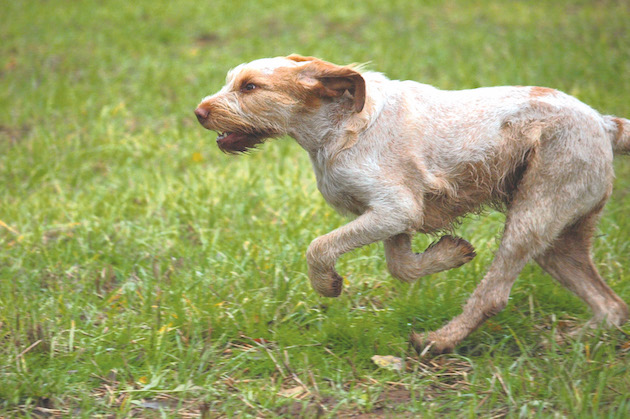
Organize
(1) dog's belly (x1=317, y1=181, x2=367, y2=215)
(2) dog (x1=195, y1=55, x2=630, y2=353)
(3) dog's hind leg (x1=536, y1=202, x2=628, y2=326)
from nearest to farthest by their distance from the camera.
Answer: (2) dog (x1=195, y1=55, x2=630, y2=353) < (1) dog's belly (x1=317, y1=181, x2=367, y2=215) < (3) dog's hind leg (x1=536, y1=202, x2=628, y2=326)

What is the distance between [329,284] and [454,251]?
70cm

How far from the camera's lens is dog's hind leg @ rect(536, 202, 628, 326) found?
13.4ft

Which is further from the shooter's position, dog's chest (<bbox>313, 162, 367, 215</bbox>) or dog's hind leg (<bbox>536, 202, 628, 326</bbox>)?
dog's hind leg (<bbox>536, 202, 628, 326</bbox>)

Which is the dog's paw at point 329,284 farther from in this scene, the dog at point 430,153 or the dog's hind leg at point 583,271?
the dog's hind leg at point 583,271

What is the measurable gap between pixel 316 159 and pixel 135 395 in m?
1.55

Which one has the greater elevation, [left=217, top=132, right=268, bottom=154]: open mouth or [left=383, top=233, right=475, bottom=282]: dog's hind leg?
[left=217, top=132, right=268, bottom=154]: open mouth

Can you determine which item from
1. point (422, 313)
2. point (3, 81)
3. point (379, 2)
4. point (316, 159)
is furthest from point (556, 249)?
point (379, 2)

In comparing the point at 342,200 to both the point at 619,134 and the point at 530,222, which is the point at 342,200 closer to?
the point at 530,222

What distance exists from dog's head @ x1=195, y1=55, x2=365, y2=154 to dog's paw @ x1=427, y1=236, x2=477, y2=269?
0.86 meters

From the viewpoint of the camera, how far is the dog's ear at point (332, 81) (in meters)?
3.69

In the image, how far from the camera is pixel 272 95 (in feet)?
12.3

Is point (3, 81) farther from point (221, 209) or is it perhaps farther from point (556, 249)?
point (556, 249)

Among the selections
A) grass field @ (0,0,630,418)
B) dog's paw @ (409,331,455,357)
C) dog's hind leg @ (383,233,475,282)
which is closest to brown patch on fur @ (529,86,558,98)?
dog's hind leg @ (383,233,475,282)

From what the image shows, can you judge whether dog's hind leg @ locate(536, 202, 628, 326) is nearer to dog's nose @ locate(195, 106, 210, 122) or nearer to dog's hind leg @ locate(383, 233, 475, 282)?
dog's hind leg @ locate(383, 233, 475, 282)
